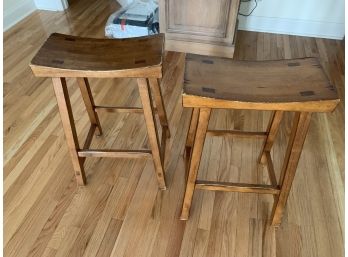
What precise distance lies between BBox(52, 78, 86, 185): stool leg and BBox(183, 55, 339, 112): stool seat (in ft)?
1.43

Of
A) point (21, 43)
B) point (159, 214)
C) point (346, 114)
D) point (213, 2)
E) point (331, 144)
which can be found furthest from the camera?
point (21, 43)

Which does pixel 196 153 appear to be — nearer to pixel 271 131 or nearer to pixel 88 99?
pixel 271 131

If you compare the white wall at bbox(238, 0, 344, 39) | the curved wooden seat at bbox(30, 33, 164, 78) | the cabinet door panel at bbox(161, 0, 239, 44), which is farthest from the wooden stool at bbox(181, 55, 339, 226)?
the white wall at bbox(238, 0, 344, 39)

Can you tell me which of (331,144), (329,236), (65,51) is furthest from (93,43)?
(331,144)

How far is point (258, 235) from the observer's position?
46.4 inches

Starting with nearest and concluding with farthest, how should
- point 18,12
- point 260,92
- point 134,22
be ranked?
point 260,92
point 134,22
point 18,12

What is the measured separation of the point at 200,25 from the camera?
2166mm

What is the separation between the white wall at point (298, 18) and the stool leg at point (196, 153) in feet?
6.60

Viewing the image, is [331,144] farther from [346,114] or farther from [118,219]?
[118,219]

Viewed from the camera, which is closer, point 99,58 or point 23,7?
point 99,58

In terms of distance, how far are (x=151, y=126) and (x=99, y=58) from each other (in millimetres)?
300

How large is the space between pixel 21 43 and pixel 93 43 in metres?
1.72

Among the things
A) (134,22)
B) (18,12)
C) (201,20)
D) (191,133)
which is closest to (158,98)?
(191,133)

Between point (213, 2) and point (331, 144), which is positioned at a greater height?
point (213, 2)
